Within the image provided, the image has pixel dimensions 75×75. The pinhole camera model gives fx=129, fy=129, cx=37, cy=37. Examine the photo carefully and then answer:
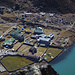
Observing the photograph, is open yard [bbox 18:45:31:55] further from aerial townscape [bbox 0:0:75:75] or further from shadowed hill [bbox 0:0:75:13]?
shadowed hill [bbox 0:0:75:13]

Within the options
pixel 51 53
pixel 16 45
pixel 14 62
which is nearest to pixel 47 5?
pixel 16 45

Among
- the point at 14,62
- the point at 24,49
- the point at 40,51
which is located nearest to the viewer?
the point at 14,62

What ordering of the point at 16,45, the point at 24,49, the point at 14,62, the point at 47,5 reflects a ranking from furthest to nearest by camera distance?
1. the point at 47,5
2. the point at 16,45
3. the point at 24,49
4. the point at 14,62

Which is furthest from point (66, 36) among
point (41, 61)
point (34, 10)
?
point (34, 10)

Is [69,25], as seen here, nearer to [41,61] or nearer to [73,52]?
[73,52]

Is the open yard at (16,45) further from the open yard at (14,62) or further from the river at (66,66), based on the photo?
the river at (66,66)

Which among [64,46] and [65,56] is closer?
[65,56]

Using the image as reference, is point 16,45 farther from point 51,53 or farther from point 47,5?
point 47,5
